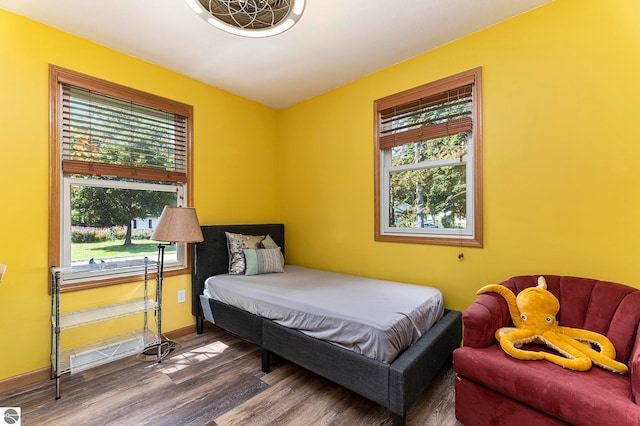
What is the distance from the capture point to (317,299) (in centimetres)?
201

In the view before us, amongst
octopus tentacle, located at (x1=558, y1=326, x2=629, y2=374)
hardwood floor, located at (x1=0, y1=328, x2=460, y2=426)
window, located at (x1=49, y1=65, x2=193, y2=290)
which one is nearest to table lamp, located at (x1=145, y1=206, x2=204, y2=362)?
hardwood floor, located at (x1=0, y1=328, x2=460, y2=426)

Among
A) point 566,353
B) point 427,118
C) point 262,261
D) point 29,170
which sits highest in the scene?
point 427,118

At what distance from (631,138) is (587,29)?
77 centimetres

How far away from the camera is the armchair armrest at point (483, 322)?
61.0 inches

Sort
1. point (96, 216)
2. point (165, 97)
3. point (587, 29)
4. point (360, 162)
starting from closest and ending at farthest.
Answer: point (587, 29) → point (96, 216) → point (165, 97) → point (360, 162)

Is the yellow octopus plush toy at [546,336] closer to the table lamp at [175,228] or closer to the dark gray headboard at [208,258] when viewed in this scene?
the table lamp at [175,228]

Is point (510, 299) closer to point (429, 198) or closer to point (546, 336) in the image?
point (546, 336)

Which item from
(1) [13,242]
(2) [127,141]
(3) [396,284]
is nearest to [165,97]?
(2) [127,141]

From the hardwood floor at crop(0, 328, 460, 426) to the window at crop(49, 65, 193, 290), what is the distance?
750 mm

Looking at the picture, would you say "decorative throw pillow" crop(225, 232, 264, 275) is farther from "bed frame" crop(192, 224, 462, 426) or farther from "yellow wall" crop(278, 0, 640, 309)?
"yellow wall" crop(278, 0, 640, 309)

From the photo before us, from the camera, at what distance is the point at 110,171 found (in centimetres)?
241

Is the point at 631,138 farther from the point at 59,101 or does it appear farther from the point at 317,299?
the point at 59,101

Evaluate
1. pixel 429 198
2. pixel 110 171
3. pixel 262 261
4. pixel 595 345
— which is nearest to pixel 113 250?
pixel 110 171

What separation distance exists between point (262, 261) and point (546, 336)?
89.8 inches
